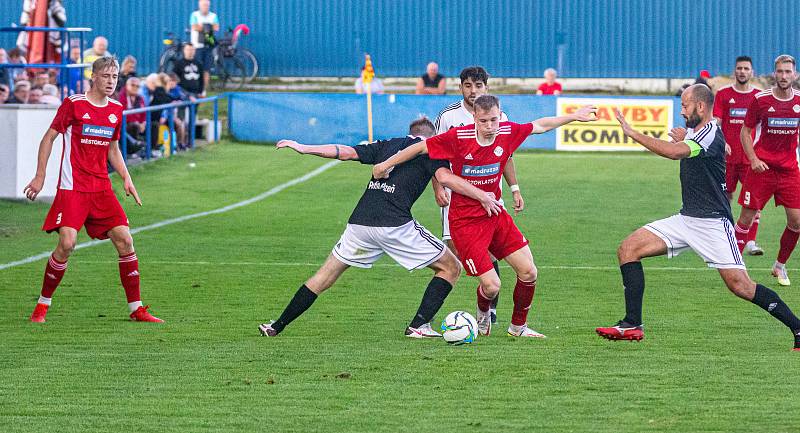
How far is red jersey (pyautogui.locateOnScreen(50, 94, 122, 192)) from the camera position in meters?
9.80

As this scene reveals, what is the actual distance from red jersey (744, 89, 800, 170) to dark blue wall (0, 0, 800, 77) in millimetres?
22137

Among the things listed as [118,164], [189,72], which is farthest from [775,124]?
[189,72]

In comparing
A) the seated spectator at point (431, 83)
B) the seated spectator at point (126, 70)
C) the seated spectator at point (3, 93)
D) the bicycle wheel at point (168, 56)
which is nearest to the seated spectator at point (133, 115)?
the seated spectator at point (126, 70)

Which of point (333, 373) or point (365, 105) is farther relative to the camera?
point (365, 105)

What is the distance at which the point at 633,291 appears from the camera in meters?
9.05

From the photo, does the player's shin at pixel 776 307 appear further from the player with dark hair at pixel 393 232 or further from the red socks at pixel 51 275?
the red socks at pixel 51 275

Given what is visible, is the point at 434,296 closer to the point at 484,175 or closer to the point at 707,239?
the point at 484,175

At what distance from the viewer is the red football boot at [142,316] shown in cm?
1003

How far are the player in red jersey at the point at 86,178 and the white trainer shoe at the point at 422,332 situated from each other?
2111mm

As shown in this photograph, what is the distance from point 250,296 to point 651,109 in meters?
18.0

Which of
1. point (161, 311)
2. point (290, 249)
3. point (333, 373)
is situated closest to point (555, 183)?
point (290, 249)

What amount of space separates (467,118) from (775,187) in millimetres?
4611

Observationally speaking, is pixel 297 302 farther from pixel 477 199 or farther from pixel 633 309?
pixel 633 309

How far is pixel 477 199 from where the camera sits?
341 inches
